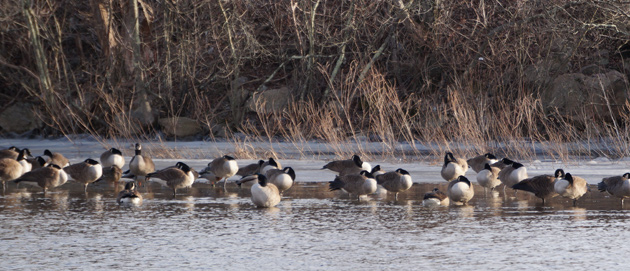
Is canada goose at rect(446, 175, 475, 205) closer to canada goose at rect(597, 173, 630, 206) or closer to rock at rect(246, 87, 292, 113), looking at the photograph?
canada goose at rect(597, 173, 630, 206)

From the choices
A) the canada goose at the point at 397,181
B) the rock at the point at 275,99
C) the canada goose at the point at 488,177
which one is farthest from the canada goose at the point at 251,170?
the rock at the point at 275,99

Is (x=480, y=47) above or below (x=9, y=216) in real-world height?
above

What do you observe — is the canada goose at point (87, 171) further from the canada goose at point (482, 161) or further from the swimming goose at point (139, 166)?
the canada goose at point (482, 161)

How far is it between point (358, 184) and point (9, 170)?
579cm

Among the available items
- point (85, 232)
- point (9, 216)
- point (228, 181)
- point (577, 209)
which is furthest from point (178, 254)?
point (228, 181)

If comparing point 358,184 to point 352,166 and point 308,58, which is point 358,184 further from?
point 308,58

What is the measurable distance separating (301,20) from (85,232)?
760 inches

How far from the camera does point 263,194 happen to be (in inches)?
388

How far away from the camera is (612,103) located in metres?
24.7

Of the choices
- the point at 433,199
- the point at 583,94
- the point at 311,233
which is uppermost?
the point at 583,94

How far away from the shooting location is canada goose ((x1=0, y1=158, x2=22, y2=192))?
12492mm

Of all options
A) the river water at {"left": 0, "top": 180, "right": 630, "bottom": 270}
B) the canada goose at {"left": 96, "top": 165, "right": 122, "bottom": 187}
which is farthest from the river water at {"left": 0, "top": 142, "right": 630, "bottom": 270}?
the canada goose at {"left": 96, "top": 165, "right": 122, "bottom": 187}

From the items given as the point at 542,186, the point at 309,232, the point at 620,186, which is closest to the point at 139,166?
the point at 309,232

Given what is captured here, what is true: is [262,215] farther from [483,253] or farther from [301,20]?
[301,20]
